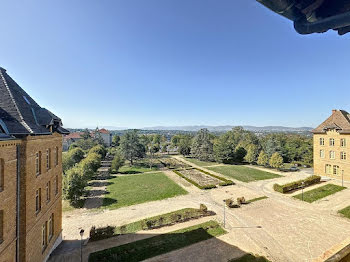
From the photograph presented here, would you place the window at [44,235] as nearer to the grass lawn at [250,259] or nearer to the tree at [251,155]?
the grass lawn at [250,259]

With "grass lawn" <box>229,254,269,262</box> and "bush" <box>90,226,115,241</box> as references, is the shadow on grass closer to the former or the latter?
"bush" <box>90,226,115,241</box>

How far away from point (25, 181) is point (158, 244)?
8.39 m

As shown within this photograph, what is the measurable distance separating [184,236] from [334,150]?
83.8 ft

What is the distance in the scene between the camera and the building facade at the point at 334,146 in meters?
24.4

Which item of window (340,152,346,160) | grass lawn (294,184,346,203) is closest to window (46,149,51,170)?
grass lawn (294,184,346,203)

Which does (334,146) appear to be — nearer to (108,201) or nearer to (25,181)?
(108,201)

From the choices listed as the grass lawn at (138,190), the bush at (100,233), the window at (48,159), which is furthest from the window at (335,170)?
the window at (48,159)

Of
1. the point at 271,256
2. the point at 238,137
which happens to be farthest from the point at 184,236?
the point at 238,137

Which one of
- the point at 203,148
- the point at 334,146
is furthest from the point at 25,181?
the point at 203,148

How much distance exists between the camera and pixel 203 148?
46.2m

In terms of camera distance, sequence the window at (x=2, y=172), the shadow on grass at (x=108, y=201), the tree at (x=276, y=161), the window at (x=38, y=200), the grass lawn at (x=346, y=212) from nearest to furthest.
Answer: the window at (x=2, y=172) → the window at (x=38, y=200) → the grass lawn at (x=346, y=212) → the shadow on grass at (x=108, y=201) → the tree at (x=276, y=161)

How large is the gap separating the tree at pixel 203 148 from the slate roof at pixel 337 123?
22799 millimetres

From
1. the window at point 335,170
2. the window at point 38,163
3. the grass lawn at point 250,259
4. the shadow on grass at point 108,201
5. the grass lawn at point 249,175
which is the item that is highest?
the window at point 38,163

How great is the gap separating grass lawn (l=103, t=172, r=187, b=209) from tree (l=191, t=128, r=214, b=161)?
60.3ft
